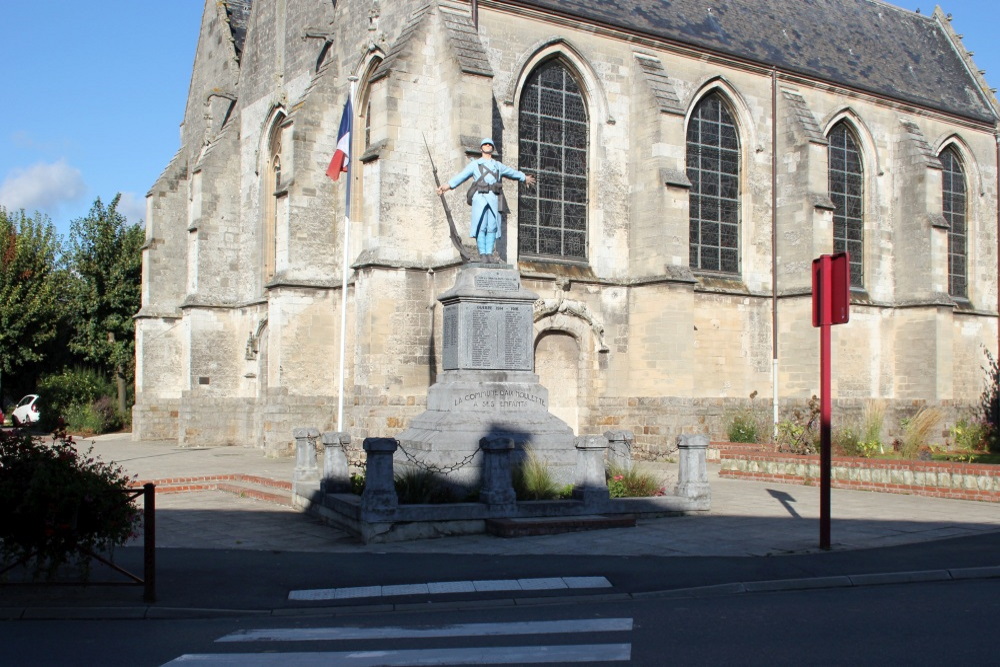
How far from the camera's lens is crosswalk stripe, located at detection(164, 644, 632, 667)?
608cm

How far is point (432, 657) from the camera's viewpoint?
6223 mm

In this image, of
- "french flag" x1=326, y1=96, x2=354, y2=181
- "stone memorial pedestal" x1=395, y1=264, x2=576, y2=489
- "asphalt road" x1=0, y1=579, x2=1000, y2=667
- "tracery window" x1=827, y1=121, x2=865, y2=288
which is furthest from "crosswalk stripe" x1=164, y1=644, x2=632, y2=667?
"tracery window" x1=827, y1=121, x2=865, y2=288

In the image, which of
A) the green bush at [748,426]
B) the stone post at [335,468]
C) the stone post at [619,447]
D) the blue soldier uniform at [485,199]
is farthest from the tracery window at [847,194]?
the stone post at [335,468]

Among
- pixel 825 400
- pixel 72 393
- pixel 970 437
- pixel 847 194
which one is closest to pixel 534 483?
pixel 825 400

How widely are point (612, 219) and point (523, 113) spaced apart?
10.3 feet

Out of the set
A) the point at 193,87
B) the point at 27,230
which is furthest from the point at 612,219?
the point at 27,230

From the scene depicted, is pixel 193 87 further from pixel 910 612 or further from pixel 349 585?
pixel 910 612

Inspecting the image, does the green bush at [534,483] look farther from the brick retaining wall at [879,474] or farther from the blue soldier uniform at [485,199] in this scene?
the brick retaining wall at [879,474]

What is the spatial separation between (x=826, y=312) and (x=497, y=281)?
444 centimetres

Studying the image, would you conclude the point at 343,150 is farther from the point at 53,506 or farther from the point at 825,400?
the point at 53,506

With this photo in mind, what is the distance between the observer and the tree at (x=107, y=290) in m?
34.8

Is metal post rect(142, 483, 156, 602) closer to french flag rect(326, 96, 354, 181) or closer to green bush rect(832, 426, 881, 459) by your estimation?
french flag rect(326, 96, 354, 181)

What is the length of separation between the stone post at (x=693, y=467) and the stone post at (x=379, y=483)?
3.89 meters

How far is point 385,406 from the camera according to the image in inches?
778
